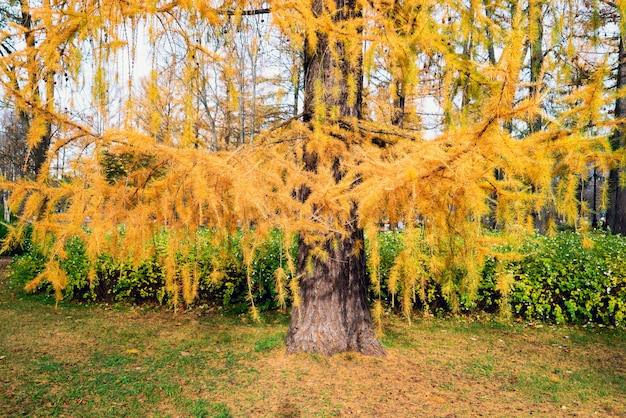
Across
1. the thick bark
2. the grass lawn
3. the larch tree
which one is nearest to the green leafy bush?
the grass lawn

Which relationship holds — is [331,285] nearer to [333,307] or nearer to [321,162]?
[333,307]

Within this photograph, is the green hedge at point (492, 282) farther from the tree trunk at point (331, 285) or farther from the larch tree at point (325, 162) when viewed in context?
the larch tree at point (325, 162)

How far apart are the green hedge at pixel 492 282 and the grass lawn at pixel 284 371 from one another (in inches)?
13.9

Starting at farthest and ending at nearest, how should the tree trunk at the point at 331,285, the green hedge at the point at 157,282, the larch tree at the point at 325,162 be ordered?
the green hedge at the point at 157,282 < the tree trunk at the point at 331,285 < the larch tree at the point at 325,162

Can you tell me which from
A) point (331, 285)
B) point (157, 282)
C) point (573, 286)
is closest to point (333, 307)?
point (331, 285)

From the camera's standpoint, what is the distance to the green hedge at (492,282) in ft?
18.4

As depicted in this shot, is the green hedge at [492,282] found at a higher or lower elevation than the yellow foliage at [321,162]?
lower

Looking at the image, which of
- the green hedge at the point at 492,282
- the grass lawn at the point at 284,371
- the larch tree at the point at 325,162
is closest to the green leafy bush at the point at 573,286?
the green hedge at the point at 492,282

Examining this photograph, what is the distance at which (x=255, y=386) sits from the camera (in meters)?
3.57

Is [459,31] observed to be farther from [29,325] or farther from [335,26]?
[29,325]

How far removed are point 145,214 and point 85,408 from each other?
5.23ft

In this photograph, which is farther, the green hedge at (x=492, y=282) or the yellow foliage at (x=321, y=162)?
the green hedge at (x=492, y=282)

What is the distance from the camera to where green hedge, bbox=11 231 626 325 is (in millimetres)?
5609

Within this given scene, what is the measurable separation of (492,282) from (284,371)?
139 inches
